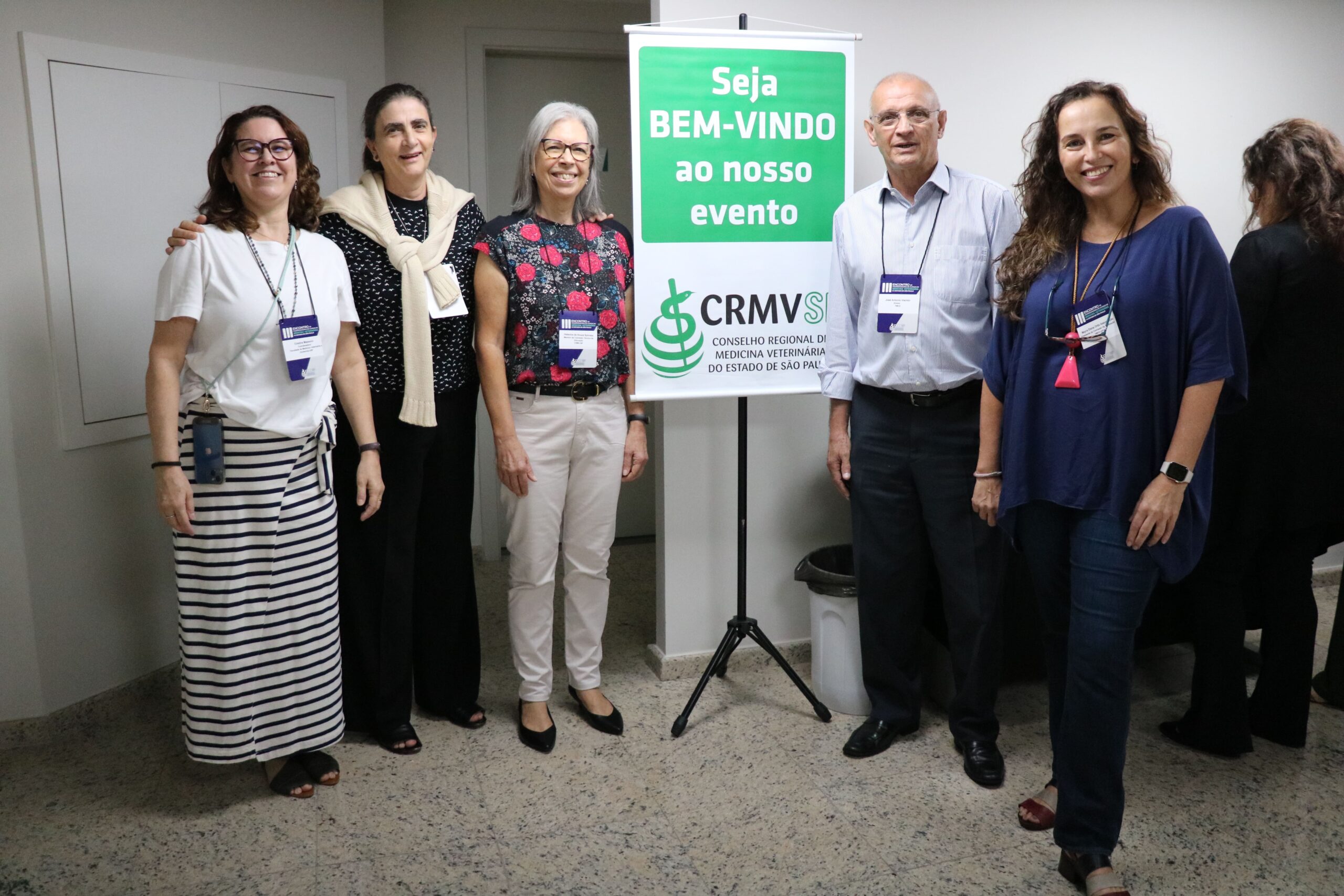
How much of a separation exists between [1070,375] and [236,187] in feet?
→ 6.04

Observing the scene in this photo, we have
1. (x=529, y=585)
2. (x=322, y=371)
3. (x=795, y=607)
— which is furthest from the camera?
(x=795, y=607)

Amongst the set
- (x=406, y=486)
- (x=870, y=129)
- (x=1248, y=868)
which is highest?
(x=870, y=129)

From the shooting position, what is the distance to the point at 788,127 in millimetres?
2662

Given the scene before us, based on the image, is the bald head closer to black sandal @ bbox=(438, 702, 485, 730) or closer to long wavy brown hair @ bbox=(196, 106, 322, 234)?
long wavy brown hair @ bbox=(196, 106, 322, 234)

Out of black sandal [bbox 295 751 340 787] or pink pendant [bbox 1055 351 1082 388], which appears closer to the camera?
pink pendant [bbox 1055 351 1082 388]

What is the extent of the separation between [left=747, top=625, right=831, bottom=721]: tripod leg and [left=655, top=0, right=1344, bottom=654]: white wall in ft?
0.79

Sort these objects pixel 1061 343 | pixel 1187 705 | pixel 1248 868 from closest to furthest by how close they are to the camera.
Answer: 1. pixel 1061 343
2. pixel 1248 868
3. pixel 1187 705

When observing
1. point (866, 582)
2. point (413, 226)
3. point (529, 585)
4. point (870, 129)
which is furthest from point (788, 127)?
point (529, 585)

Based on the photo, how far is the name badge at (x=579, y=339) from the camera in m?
2.48

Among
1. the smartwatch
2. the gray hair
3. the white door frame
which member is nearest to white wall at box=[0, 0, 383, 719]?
the white door frame

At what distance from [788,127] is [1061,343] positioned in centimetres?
110

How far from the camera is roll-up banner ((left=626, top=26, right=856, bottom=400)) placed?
257 centimetres

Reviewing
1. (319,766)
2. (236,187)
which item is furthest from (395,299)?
(319,766)

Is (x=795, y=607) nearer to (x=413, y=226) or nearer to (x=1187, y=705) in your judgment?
(x=1187, y=705)
